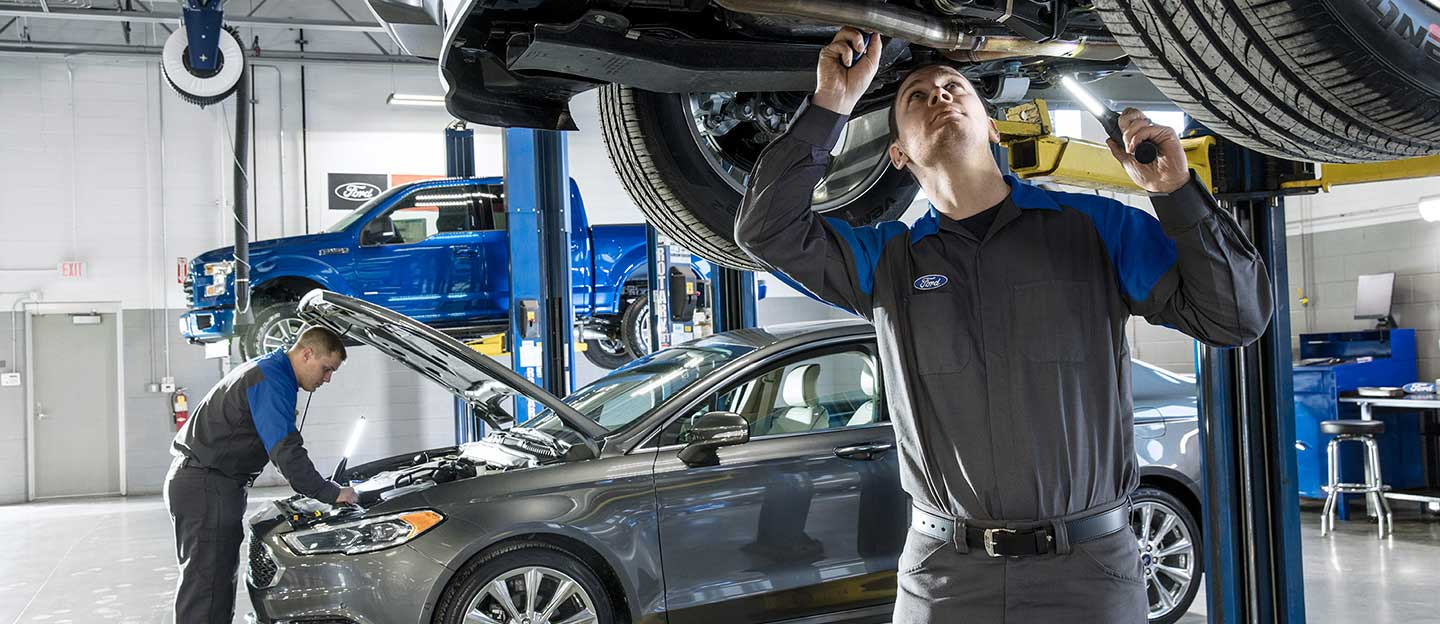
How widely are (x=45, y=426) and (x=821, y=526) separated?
11042mm

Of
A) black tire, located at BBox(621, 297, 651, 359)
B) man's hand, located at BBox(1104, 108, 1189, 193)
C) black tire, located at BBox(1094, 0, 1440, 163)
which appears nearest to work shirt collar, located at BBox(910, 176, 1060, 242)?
man's hand, located at BBox(1104, 108, 1189, 193)

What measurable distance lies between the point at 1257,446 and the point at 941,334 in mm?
1262

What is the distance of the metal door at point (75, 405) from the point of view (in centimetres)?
1132

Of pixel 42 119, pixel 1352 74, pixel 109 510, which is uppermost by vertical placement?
pixel 42 119

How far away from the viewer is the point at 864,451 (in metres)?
3.55

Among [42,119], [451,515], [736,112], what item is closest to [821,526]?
[451,515]

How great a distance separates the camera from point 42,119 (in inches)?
451

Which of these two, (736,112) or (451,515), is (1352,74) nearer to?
(736,112)

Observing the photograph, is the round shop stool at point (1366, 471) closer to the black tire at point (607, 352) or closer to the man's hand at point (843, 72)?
the black tire at point (607, 352)

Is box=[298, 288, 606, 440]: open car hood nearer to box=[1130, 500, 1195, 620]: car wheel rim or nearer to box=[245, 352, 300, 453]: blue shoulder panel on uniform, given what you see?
box=[245, 352, 300, 453]: blue shoulder panel on uniform

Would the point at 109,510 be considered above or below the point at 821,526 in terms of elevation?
below

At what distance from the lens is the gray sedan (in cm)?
328

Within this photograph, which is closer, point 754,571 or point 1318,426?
point 754,571

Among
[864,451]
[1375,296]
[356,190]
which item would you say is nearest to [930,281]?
[864,451]
